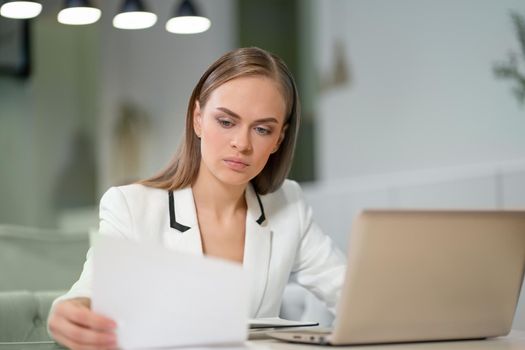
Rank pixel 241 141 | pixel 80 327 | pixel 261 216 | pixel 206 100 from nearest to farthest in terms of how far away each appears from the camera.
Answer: pixel 80 327 → pixel 241 141 → pixel 206 100 → pixel 261 216

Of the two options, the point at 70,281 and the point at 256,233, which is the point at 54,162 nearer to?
the point at 70,281

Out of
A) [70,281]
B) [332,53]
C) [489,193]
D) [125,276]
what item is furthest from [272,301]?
[332,53]

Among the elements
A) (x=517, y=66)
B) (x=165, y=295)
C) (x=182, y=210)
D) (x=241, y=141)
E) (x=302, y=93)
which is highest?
(x=302, y=93)

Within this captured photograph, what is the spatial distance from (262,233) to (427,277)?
2.16 ft

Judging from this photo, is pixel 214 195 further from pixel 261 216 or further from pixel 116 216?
pixel 116 216

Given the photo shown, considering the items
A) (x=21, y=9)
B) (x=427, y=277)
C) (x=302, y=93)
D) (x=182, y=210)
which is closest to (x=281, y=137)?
(x=182, y=210)

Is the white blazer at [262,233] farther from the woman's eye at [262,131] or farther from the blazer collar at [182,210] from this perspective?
the woman's eye at [262,131]

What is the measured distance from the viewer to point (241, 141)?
182 cm

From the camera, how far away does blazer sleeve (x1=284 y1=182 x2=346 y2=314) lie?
205 cm

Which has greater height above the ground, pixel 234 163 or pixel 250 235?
pixel 234 163

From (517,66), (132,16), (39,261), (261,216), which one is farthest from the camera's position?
(132,16)

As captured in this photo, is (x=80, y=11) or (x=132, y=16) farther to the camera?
(x=132, y=16)

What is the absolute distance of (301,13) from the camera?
4.57m

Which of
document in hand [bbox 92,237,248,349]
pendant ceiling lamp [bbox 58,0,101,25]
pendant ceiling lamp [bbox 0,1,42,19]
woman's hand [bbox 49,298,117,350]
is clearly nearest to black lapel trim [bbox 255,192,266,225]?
woman's hand [bbox 49,298,117,350]
